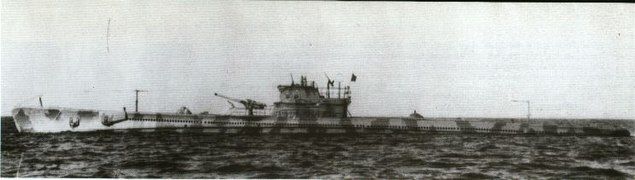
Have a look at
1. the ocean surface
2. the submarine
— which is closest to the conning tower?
the submarine

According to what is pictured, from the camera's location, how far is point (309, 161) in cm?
1151

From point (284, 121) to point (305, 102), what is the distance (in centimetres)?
120

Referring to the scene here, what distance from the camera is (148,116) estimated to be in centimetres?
1922

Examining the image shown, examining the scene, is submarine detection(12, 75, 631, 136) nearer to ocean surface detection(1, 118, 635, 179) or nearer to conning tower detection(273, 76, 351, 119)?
conning tower detection(273, 76, 351, 119)

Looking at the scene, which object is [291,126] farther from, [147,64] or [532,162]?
[532,162]

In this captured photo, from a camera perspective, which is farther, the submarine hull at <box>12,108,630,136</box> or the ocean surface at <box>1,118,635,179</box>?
the submarine hull at <box>12,108,630,136</box>

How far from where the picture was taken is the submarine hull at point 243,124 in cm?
1881

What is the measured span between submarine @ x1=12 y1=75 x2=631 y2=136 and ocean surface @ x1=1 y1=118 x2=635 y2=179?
3.46 metres

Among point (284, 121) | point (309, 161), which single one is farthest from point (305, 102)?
point (309, 161)

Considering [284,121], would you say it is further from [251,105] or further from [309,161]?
[309,161]

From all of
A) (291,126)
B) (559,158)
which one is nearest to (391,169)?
(559,158)

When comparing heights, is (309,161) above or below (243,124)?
below

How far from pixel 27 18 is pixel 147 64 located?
8.59ft

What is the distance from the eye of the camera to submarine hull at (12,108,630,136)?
18812 mm
